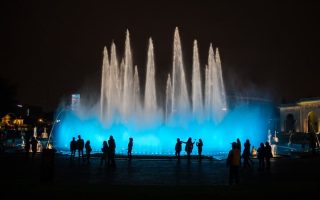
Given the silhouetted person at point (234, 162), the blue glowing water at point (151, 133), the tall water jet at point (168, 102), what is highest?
the tall water jet at point (168, 102)

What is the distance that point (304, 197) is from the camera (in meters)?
12.2

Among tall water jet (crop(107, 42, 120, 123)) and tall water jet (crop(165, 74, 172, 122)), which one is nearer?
tall water jet (crop(107, 42, 120, 123))

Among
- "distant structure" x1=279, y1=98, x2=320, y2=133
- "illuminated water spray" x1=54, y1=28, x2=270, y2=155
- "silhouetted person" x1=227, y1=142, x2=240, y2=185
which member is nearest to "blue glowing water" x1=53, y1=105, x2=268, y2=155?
"illuminated water spray" x1=54, y1=28, x2=270, y2=155

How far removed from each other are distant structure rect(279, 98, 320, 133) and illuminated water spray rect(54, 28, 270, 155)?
168 ft

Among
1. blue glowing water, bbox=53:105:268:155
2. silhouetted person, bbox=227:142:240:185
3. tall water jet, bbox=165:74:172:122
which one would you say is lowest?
silhouetted person, bbox=227:142:240:185

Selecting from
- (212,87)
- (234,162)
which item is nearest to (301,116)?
(212,87)

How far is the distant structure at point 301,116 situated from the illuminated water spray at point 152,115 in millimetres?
51236

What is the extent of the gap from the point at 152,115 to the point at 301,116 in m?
68.7

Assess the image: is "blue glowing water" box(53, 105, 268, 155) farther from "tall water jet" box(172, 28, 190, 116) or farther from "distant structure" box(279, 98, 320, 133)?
"distant structure" box(279, 98, 320, 133)

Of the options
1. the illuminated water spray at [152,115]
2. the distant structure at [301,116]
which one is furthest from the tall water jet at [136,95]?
the distant structure at [301,116]

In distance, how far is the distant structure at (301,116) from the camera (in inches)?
3979

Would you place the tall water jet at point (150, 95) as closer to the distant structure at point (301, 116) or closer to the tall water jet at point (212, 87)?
the tall water jet at point (212, 87)

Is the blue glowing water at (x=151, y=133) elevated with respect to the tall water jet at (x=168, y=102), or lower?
lower

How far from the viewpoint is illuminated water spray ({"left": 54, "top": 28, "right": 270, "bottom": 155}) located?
1881 inches
